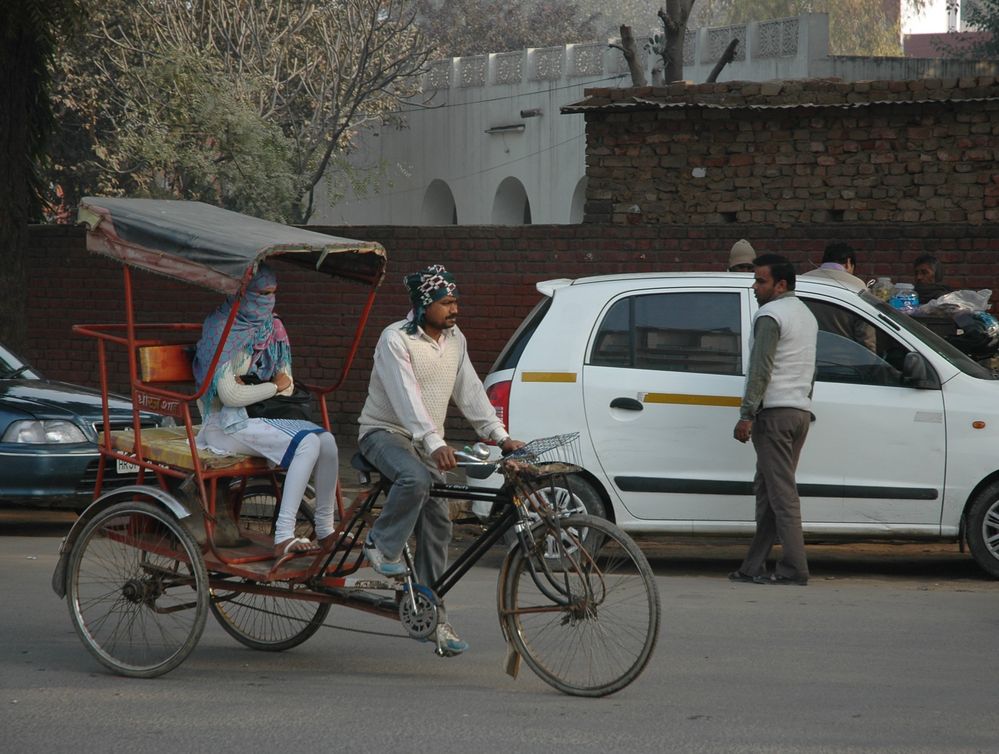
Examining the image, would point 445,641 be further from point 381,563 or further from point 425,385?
point 425,385

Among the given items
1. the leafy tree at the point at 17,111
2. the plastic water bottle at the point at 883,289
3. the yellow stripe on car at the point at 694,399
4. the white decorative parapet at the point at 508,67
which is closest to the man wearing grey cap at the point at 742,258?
the plastic water bottle at the point at 883,289

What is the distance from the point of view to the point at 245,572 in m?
5.88

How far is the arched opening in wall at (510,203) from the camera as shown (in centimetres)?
3653

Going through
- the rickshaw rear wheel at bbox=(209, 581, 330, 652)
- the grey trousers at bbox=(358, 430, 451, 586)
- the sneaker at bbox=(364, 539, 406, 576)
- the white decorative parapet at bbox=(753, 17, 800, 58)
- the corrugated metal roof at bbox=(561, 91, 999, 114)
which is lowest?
the rickshaw rear wheel at bbox=(209, 581, 330, 652)

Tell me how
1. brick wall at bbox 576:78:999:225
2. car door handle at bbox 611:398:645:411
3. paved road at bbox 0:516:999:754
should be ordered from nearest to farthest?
paved road at bbox 0:516:999:754 < car door handle at bbox 611:398:645:411 < brick wall at bbox 576:78:999:225

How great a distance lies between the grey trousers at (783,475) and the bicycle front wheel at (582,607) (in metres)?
2.88

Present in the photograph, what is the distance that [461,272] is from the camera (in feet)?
46.0

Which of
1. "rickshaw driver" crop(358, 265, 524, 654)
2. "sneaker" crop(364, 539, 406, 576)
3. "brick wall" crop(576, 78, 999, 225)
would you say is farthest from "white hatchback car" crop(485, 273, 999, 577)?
"brick wall" crop(576, 78, 999, 225)

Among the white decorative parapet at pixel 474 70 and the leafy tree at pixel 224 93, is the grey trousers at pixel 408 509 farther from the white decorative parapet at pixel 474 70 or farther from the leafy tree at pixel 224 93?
the white decorative parapet at pixel 474 70

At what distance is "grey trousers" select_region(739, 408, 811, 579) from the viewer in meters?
8.09

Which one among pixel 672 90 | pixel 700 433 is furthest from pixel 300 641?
pixel 672 90

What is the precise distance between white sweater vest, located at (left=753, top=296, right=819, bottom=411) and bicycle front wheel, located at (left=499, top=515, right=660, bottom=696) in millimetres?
2976

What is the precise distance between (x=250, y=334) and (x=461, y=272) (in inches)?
316

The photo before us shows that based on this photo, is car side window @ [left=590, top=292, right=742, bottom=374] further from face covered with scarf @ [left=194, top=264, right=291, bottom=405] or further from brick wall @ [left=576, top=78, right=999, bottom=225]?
brick wall @ [left=576, top=78, right=999, bottom=225]
